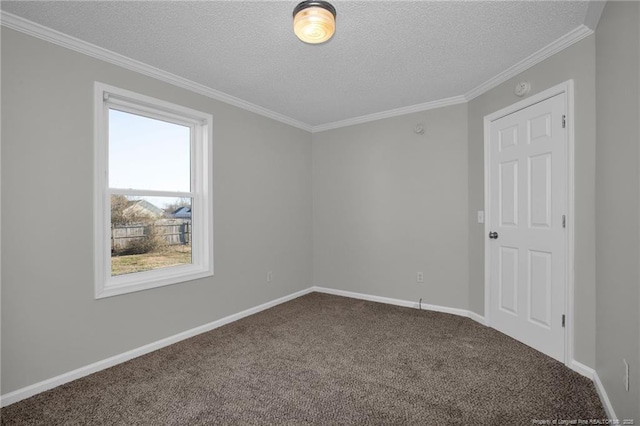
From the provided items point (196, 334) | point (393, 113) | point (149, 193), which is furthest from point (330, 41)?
point (196, 334)

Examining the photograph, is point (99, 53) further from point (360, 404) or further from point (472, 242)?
point (472, 242)

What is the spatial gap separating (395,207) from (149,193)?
277 cm

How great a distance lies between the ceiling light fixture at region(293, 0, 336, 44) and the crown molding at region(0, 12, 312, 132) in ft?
5.04

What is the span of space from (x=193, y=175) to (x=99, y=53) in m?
1.26

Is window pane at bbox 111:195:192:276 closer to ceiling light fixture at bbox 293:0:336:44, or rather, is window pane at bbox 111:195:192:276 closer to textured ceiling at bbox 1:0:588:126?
textured ceiling at bbox 1:0:588:126

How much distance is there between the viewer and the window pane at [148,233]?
2699mm

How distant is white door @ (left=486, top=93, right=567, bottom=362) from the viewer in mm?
2475

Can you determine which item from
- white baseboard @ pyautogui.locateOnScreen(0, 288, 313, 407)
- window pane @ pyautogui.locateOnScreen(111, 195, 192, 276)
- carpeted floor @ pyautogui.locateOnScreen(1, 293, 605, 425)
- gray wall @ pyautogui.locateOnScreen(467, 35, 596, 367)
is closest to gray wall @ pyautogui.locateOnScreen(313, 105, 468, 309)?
carpeted floor @ pyautogui.locateOnScreen(1, 293, 605, 425)

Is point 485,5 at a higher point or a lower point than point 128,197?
higher

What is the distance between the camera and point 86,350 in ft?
7.75

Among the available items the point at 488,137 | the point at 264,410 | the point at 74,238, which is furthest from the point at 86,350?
the point at 488,137

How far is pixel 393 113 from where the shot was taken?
3984mm

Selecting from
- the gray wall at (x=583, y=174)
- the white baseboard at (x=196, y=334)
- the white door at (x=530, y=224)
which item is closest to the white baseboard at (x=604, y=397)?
the white baseboard at (x=196, y=334)

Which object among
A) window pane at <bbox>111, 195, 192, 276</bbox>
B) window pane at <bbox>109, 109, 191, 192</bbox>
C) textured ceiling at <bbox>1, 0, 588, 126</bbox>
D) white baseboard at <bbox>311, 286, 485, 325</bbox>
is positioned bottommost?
white baseboard at <bbox>311, 286, 485, 325</bbox>
